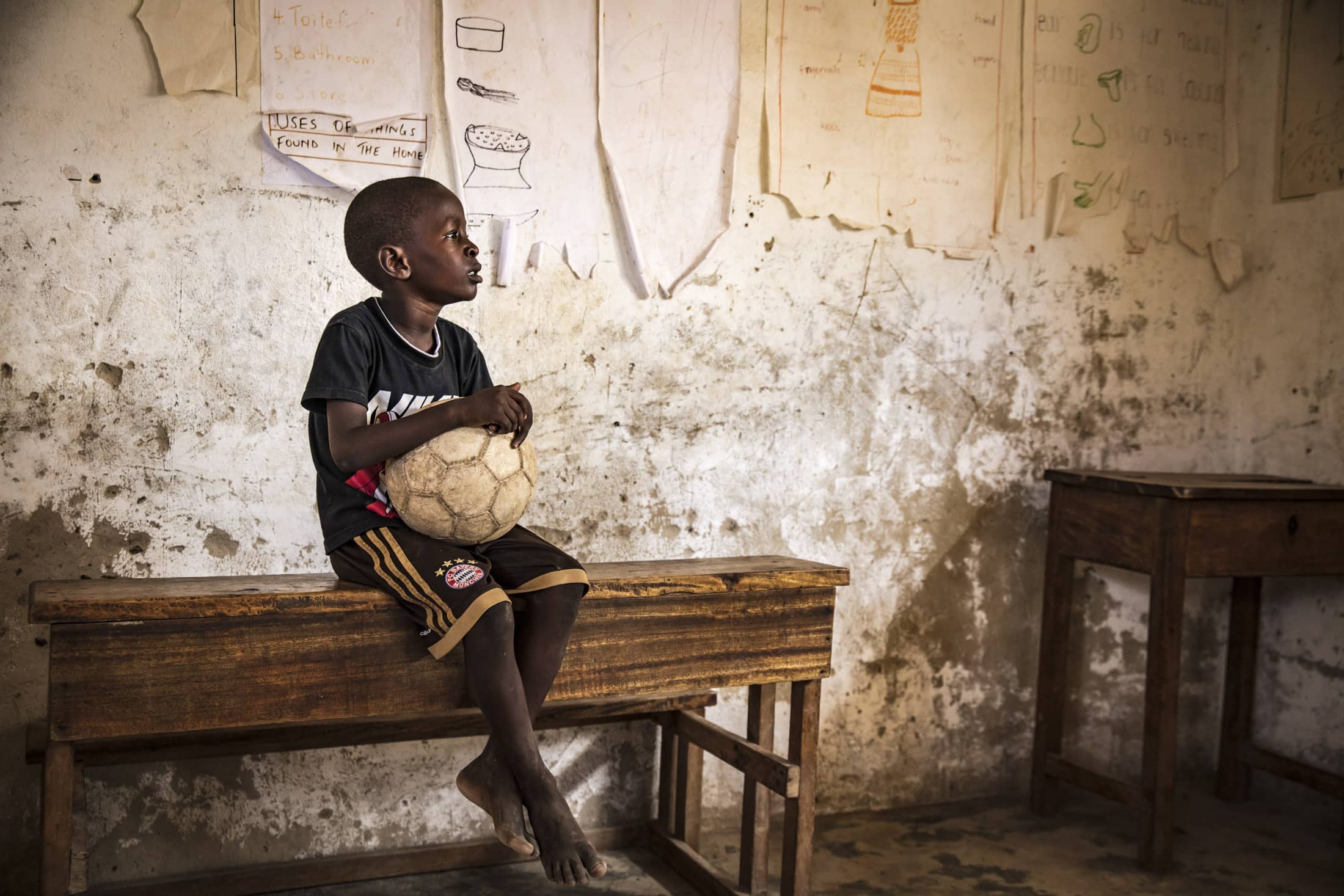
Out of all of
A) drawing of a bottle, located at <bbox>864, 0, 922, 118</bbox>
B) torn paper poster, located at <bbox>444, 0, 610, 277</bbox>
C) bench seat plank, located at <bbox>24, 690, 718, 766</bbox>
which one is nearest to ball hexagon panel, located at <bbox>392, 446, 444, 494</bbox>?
bench seat plank, located at <bbox>24, 690, 718, 766</bbox>

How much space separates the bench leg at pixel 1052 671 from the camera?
341cm

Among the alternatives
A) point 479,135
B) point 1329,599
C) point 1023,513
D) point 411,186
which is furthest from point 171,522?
point 1329,599

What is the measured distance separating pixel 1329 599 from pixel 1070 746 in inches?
38.2

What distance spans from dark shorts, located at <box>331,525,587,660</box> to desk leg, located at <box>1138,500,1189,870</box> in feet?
5.68

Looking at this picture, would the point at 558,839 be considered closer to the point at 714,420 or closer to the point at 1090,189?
the point at 714,420

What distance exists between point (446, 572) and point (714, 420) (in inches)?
49.4

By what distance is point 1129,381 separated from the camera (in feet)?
11.9

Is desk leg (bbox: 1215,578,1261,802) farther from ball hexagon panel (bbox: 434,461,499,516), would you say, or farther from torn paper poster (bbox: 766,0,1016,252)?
ball hexagon panel (bbox: 434,461,499,516)

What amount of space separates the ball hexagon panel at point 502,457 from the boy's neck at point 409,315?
12.5 inches

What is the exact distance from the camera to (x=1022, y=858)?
3.02 m

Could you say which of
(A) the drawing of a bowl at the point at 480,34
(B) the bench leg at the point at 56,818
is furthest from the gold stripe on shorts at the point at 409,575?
(A) the drawing of a bowl at the point at 480,34

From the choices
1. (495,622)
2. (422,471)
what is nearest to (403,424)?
(422,471)

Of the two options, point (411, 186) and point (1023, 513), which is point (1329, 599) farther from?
point (411, 186)

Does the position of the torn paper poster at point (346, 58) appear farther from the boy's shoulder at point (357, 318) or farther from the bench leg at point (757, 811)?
the bench leg at point (757, 811)
